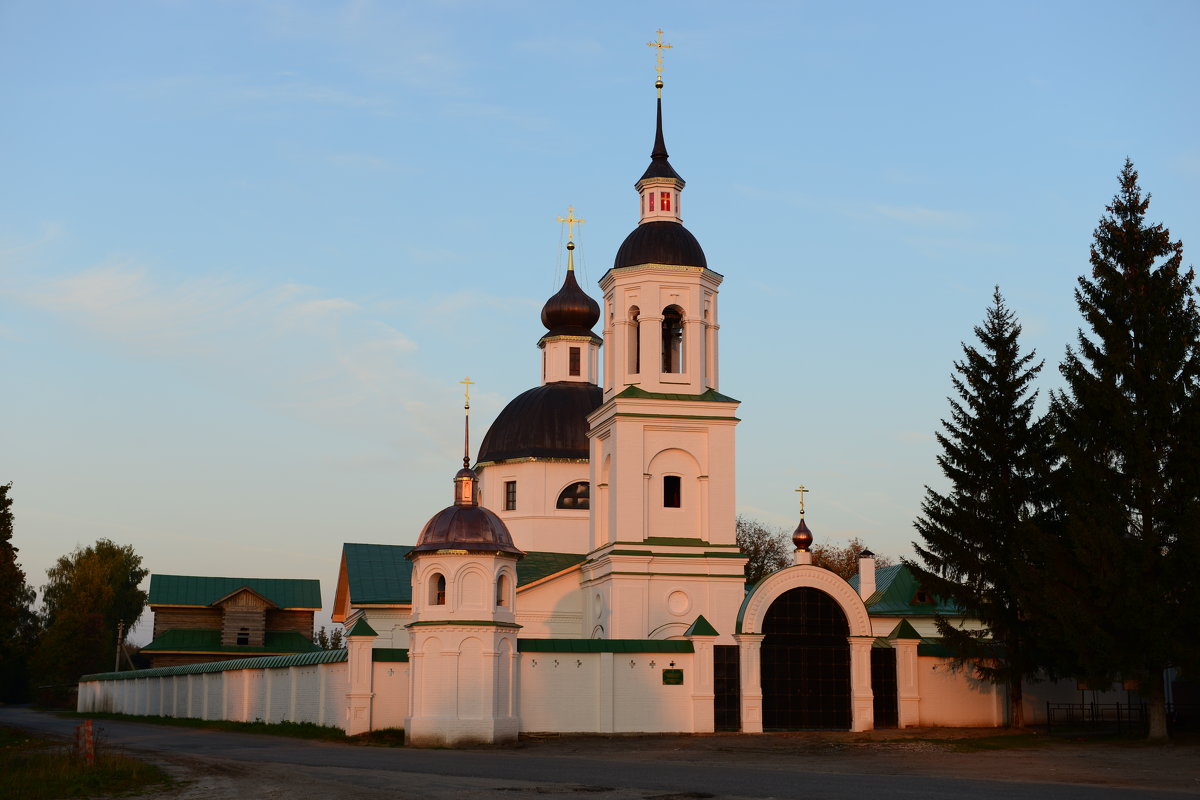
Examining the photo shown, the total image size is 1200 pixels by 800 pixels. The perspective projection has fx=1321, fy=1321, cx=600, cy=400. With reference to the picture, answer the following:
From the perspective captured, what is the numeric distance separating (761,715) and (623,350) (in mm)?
10689

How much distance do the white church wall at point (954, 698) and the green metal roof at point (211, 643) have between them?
95.0 feet

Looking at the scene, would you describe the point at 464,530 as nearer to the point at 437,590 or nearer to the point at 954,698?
the point at 437,590

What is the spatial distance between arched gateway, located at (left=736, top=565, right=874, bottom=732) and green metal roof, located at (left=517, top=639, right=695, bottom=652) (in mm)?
1619

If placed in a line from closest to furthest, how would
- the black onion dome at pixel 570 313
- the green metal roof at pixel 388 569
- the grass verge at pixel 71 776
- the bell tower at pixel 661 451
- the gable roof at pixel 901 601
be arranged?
the grass verge at pixel 71 776, the bell tower at pixel 661 451, the green metal roof at pixel 388 569, the gable roof at pixel 901 601, the black onion dome at pixel 570 313

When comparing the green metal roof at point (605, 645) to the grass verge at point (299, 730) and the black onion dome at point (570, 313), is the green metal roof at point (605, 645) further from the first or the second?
the black onion dome at point (570, 313)

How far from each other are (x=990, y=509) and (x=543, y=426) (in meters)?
17.2

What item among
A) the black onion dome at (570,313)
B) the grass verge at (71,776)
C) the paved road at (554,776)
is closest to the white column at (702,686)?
the paved road at (554,776)

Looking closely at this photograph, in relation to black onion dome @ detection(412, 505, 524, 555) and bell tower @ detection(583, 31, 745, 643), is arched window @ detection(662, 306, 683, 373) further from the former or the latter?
black onion dome @ detection(412, 505, 524, 555)

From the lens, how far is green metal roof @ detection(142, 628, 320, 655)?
5300cm

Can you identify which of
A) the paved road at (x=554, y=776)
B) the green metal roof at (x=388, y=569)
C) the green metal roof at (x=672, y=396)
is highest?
the green metal roof at (x=672, y=396)

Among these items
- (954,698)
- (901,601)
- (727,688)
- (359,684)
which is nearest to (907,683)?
(954,698)

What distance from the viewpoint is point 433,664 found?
28.4 metres

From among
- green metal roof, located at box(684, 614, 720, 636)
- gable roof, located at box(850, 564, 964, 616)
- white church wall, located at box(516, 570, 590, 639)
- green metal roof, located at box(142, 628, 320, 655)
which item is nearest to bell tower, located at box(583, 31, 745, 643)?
white church wall, located at box(516, 570, 590, 639)

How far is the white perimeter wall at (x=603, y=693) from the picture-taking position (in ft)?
102
